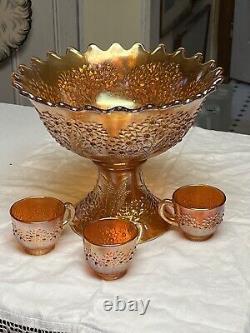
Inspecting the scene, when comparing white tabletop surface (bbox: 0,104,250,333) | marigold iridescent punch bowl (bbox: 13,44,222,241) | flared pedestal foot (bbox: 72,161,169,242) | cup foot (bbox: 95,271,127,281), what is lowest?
white tabletop surface (bbox: 0,104,250,333)

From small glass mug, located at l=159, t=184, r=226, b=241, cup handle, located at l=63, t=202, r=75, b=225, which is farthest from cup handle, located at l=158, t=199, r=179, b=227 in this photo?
cup handle, located at l=63, t=202, r=75, b=225

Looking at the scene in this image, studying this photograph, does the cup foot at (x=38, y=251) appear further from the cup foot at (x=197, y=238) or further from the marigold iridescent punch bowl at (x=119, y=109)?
the cup foot at (x=197, y=238)

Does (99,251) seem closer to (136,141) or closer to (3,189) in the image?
(136,141)

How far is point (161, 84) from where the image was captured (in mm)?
1017

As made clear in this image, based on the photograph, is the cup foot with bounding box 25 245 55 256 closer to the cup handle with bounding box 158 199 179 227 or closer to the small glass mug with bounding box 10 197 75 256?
the small glass mug with bounding box 10 197 75 256

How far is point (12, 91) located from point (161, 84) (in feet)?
3.52

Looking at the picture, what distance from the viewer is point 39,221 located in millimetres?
807

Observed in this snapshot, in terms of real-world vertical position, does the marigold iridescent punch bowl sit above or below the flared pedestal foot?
above

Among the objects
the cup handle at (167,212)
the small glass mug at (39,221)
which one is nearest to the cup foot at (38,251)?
the small glass mug at (39,221)

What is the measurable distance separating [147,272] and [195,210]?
0.10 meters

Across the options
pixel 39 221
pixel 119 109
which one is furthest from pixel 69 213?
pixel 119 109

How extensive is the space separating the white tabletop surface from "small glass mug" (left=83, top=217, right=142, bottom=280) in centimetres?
2

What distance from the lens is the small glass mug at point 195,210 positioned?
0.84 m

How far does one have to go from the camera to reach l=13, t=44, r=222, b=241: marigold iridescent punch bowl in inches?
31.3
